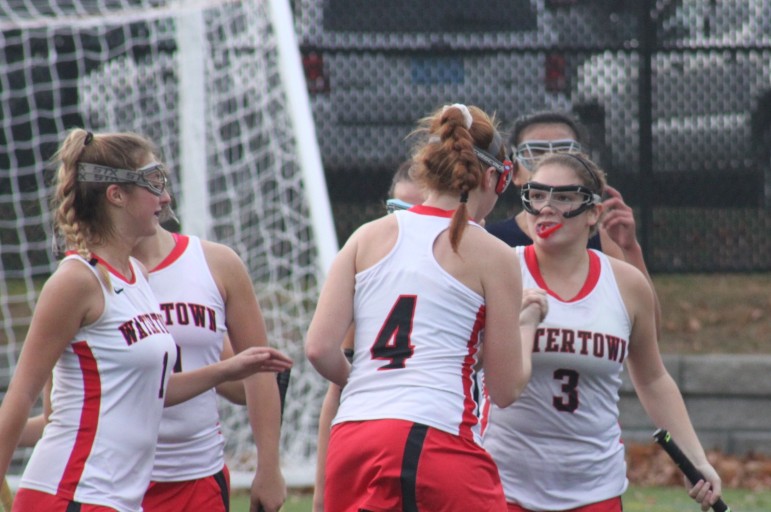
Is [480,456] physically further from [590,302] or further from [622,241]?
[622,241]

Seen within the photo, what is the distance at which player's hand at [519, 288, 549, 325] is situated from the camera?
375 centimetres

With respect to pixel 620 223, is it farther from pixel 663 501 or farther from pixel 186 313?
pixel 663 501

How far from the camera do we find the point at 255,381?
14.1 feet

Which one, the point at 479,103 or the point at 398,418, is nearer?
the point at 398,418

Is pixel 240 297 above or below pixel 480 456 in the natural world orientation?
above

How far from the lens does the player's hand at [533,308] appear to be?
3754 mm

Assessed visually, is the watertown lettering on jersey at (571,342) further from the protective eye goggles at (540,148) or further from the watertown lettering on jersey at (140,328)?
the watertown lettering on jersey at (140,328)

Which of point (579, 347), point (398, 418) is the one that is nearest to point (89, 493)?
point (398, 418)

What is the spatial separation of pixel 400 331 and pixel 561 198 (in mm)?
1005

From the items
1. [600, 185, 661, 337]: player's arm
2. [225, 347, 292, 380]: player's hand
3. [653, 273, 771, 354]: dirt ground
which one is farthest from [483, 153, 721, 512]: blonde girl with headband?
[653, 273, 771, 354]: dirt ground

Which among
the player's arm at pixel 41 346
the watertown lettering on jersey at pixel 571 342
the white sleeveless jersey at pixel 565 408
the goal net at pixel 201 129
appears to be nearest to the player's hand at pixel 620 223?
the white sleeveless jersey at pixel 565 408

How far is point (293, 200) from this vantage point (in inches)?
322

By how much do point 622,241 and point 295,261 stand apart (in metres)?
3.66

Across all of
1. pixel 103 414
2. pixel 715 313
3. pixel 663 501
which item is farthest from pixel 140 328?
pixel 715 313
